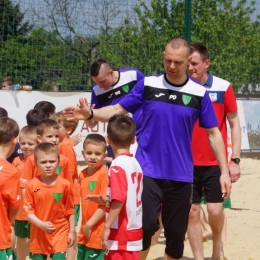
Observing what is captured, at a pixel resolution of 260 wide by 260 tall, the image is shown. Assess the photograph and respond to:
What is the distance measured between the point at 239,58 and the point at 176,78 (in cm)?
963

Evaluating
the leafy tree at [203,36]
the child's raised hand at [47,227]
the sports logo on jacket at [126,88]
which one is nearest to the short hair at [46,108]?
the sports logo on jacket at [126,88]

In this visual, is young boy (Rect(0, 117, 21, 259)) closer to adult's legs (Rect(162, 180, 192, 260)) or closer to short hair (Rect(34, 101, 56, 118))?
adult's legs (Rect(162, 180, 192, 260))

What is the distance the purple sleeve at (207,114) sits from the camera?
18.2ft

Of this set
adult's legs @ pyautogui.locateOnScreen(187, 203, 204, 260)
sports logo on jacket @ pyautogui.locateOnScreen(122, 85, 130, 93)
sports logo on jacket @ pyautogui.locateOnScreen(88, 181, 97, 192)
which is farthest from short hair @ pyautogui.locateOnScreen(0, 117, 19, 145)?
sports logo on jacket @ pyautogui.locateOnScreen(122, 85, 130, 93)

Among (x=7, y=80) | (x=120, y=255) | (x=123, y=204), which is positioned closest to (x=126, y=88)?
(x=123, y=204)

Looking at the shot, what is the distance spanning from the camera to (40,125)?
20.6 ft

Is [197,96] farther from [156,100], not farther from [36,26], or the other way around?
[36,26]

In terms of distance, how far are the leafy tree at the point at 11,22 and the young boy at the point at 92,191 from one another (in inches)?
267

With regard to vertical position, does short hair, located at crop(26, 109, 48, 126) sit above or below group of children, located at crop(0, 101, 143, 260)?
above

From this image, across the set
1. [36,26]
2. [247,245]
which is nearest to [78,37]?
[36,26]

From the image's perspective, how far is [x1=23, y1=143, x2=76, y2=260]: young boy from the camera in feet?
18.2

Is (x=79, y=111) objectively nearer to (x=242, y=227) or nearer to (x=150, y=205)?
(x=150, y=205)

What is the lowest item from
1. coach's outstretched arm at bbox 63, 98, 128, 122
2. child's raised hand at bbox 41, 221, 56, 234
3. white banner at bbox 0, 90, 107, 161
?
child's raised hand at bbox 41, 221, 56, 234

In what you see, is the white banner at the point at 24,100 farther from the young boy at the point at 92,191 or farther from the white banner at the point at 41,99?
the young boy at the point at 92,191
